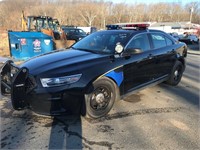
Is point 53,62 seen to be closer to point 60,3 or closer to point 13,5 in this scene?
point 13,5

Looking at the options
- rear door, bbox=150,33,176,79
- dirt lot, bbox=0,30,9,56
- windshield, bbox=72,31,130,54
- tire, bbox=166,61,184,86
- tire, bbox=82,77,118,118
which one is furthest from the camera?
dirt lot, bbox=0,30,9,56

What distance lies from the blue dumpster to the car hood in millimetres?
6559

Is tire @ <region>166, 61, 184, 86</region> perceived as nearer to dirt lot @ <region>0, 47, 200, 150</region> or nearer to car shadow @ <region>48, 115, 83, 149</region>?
dirt lot @ <region>0, 47, 200, 150</region>

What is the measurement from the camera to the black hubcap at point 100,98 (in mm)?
4121

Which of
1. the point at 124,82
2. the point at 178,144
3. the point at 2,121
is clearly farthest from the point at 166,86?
the point at 2,121

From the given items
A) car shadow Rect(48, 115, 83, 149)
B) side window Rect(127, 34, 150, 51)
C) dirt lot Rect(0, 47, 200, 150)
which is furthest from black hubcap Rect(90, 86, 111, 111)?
side window Rect(127, 34, 150, 51)

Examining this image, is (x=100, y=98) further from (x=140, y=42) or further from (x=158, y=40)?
(x=158, y=40)

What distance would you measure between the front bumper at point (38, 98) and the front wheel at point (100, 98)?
241mm

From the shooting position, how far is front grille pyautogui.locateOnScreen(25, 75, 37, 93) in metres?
3.73

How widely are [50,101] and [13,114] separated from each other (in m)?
1.15

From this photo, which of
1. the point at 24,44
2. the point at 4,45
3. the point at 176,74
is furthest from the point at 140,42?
the point at 4,45

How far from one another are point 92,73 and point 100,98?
499 mm

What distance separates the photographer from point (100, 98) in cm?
422

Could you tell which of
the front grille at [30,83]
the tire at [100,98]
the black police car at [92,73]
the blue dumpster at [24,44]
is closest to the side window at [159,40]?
the black police car at [92,73]
